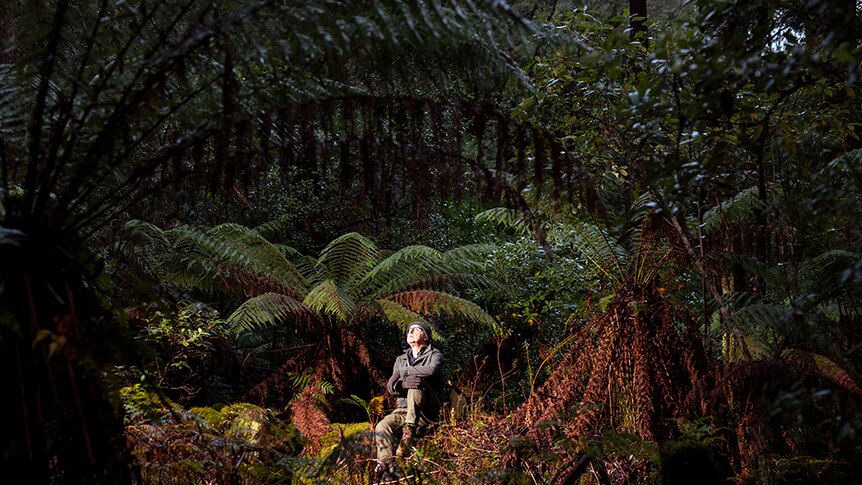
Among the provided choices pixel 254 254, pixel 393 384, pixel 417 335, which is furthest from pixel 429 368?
pixel 254 254

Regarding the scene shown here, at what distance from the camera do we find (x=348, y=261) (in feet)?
20.8

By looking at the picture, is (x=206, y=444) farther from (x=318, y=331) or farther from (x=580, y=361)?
(x=318, y=331)

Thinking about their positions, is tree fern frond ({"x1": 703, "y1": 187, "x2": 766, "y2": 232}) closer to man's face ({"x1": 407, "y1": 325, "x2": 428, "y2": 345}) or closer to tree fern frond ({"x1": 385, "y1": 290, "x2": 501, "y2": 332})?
tree fern frond ({"x1": 385, "y1": 290, "x2": 501, "y2": 332})

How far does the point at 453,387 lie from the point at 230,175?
506 cm

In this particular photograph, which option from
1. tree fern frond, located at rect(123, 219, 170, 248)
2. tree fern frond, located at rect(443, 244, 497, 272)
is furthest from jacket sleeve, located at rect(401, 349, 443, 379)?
tree fern frond, located at rect(123, 219, 170, 248)

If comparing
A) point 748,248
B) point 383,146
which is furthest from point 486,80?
point 748,248

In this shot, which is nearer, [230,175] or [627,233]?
[230,175]

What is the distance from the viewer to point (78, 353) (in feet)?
3.74

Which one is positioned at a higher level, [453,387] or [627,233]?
[627,233]

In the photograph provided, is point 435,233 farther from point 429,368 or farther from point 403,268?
point 429,368

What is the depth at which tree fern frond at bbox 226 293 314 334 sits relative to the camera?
207 inches

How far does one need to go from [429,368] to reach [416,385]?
15 cm

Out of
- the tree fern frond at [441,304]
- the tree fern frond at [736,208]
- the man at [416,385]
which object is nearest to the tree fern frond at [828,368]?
the tree fern frond at [736,208]

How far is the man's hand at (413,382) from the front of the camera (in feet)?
17.1
